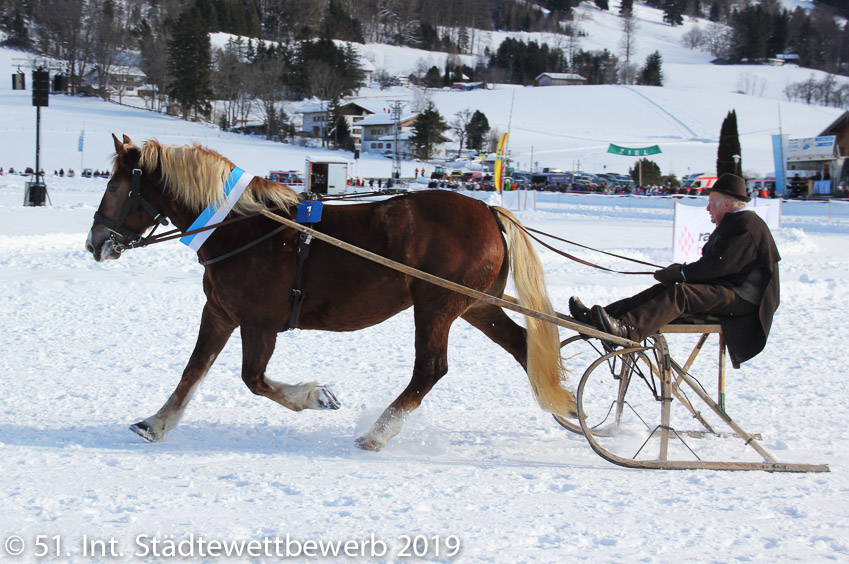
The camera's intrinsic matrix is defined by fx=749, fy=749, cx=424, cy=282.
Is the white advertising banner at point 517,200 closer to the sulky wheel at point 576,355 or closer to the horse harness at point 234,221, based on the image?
the sulky wheel at point 576,355

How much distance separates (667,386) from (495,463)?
108cm

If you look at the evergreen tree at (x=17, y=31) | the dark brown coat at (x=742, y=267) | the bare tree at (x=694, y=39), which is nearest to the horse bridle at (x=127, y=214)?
the dark brown coat at (x=742, y=267)

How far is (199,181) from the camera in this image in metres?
4.76

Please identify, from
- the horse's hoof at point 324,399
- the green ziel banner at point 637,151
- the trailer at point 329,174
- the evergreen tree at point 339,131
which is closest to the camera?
the horse's hoof at point 324,399

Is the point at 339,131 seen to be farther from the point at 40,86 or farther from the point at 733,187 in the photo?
the point at 733,187

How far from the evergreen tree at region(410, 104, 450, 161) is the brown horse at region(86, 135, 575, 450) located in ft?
232

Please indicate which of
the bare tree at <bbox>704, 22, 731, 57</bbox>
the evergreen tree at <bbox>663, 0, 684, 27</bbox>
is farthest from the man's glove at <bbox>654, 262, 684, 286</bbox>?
the evergreen tree at <bbox>663, 0, 684, 27</bbox>

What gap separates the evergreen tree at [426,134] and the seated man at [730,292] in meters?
71.3

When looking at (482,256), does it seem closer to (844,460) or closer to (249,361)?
(249,361)

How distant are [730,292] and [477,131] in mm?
78027

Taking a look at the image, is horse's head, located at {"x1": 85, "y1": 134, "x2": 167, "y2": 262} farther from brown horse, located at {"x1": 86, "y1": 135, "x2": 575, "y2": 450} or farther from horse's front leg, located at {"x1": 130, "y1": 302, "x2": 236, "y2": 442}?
horse's front leg, located at {"x1": 130, "y1": 302, "x2": 236, "y2": 442}

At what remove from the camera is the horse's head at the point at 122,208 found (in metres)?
4.80

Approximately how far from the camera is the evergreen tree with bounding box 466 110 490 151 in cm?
8050

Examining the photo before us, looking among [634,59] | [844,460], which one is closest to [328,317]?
[844,460]
